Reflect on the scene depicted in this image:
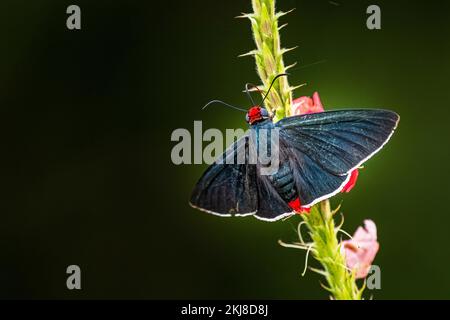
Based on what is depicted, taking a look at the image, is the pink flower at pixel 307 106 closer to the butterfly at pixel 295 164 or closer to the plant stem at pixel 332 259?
the butterfly at pixel 295 164

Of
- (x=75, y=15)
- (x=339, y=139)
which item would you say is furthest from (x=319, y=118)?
(x=75, y=15)

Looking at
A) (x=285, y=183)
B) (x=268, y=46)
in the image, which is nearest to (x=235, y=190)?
(x=285, y=183)

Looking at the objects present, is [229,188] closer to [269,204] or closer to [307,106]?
[269,204]

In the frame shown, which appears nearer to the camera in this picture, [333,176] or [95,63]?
[333,176]

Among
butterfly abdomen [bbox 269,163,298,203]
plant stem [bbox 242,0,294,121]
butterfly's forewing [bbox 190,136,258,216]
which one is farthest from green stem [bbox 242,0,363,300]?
butterfly's forewing [bbox 190,136,258,216]

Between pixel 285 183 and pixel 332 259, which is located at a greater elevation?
pixel 285 183

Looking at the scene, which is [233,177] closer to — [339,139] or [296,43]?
[339,139]
